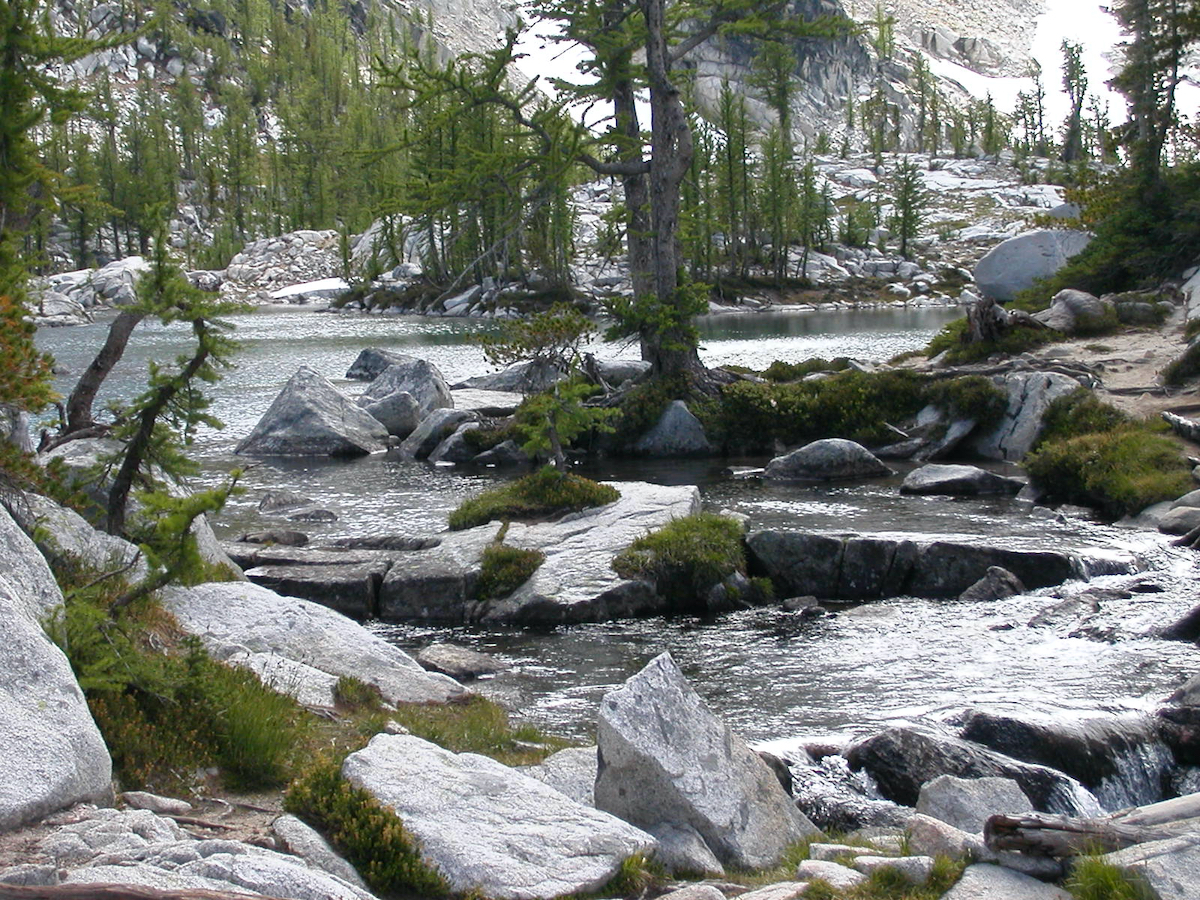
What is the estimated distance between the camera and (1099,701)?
11516 millimetres

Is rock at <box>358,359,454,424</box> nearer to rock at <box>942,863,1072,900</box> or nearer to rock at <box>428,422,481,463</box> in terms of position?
rock at <box>428,422,481,463</box>

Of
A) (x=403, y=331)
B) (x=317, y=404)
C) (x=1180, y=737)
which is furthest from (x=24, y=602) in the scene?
(x=403, y=331)

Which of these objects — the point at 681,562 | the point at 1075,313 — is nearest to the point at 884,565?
the point at 681,562

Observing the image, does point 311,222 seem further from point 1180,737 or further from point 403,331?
point 1180,737

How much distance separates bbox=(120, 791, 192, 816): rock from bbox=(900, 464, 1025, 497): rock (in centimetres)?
1712

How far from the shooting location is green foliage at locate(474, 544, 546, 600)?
15.9 m

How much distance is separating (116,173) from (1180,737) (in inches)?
5496

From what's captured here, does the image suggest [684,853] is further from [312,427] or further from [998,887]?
[312,427]

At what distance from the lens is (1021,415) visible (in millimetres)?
24922

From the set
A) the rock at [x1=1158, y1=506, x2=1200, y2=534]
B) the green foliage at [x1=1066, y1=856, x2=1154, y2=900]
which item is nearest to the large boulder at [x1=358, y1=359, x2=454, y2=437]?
the rock at [x1=1158, y1=506, x2=1200, y2=534]

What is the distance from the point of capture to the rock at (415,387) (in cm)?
3303

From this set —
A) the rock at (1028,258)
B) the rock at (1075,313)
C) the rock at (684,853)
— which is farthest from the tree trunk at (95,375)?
the rock at (1028,258)

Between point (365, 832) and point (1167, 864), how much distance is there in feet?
14.4

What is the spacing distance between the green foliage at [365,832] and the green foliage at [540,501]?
11.6 metres
